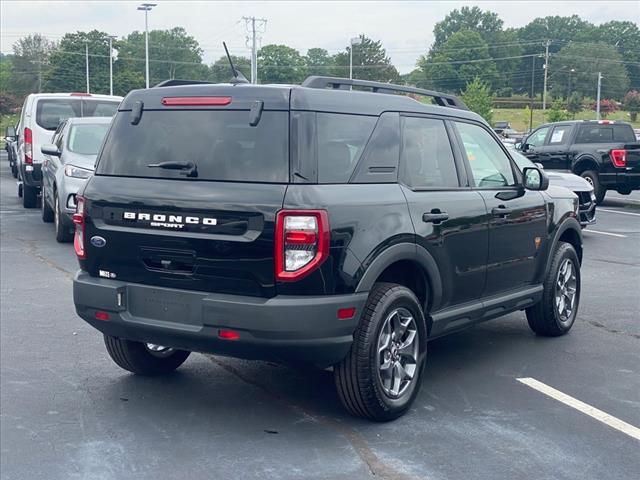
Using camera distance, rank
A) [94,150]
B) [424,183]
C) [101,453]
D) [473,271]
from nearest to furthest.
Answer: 1. [101,453]
2. [424,183]
3. [473,271]
4. [94,150]

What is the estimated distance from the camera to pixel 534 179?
679cm

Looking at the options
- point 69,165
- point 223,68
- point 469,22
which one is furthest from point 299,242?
point 469,22

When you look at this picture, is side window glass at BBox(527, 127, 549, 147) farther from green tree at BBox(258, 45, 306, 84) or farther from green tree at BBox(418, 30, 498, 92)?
green tree at BBox(418, 30, 498, 92)

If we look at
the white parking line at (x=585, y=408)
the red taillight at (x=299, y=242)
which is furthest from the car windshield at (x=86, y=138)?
the red taillight at (x=299, y=242)

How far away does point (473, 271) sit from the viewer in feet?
19.9

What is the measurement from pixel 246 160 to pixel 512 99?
121m

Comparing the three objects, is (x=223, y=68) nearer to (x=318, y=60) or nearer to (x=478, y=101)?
(x=318, y=60)

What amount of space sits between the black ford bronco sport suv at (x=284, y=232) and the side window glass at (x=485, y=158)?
13.0 inches

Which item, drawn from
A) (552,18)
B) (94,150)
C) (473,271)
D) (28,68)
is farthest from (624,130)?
(552,18)

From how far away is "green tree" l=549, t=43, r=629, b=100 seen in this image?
119m

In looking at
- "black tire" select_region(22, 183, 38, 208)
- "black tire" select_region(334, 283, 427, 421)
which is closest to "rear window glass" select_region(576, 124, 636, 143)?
"black tire" select_region(22, 183, 38, 208)

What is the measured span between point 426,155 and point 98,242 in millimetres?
2133

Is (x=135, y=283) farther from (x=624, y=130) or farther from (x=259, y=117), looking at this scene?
(x=624, y=130)

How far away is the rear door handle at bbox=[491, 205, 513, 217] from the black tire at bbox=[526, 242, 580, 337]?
1000mm
